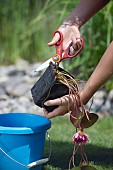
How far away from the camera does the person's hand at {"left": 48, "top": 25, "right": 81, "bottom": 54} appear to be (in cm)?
320

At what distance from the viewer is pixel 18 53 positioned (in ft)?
25.6

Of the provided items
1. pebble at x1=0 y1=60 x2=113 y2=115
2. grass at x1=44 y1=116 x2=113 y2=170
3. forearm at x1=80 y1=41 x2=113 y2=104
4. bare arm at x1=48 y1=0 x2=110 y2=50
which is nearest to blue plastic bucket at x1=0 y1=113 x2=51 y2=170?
forearm at x1=80 y1=41 x2=113 y2=104

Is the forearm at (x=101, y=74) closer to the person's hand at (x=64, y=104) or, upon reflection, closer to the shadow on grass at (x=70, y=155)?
the person's hand at (x=64, y=104)

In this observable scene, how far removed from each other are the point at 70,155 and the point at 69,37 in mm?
885

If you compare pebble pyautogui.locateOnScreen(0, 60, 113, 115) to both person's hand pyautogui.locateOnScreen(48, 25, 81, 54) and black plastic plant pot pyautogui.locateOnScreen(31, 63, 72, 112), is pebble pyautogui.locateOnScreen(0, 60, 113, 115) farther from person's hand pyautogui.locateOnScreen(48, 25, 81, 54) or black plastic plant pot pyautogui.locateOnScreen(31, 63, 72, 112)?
black plastic plant pot pyautogui.locateOnScreen(31, 63, 72, 112)

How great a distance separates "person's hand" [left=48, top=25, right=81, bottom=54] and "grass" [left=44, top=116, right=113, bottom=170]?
0.78 meters

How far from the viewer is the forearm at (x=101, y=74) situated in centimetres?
296

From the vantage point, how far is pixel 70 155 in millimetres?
3723

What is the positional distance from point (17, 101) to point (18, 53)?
198cm

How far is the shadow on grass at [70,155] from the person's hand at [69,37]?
2.55 ft

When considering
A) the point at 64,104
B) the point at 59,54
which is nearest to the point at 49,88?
the point at 64,104

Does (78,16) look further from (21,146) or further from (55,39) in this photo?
(21,146)

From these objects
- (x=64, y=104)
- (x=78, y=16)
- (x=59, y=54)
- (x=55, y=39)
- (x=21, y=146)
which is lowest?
(x=21, y=146)

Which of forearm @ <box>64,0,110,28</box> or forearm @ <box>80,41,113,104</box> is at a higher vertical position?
forearm @ <box>64,0,110,28</box>
